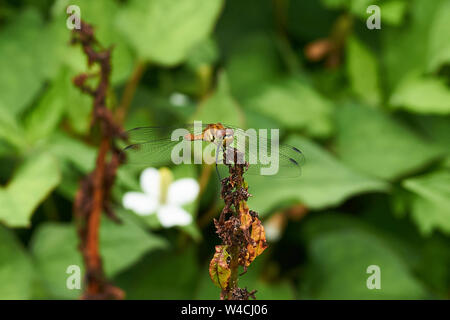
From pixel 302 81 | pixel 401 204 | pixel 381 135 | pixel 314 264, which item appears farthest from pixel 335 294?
pixel 302 81

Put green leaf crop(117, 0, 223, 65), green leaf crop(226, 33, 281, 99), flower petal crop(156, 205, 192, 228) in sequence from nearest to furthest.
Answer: flower petal crop(156, 205, 192, 228) < green leaf crop(117, 0, 223, 65) < green leaf crop(226, 33, 281, 99)

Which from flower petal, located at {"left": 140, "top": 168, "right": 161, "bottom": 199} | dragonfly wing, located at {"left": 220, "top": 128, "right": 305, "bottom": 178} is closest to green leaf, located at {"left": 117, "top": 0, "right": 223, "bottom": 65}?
flower petal, located at {"left": 140, "top": 168, "right": 161, "bottom": 199}

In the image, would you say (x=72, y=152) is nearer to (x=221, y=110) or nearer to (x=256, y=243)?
(x=221, y=110)

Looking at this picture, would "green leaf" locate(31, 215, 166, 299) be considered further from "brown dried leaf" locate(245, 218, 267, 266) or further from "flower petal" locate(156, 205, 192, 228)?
"brown dried leaf" locate(245, 218, 267, 266)

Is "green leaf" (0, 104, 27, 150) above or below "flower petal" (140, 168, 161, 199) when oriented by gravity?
above

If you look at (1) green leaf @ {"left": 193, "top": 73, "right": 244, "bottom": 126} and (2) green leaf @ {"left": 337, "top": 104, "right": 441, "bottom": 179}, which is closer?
(1) green leaf @ {"left": 193, "top": 73, "right": 244, "bottom": 126}

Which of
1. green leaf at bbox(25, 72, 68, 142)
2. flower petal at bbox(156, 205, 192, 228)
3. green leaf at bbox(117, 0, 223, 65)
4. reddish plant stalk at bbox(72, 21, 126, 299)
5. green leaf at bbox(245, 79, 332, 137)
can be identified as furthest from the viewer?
green leaf at bbox(245, 79, 332, 137)

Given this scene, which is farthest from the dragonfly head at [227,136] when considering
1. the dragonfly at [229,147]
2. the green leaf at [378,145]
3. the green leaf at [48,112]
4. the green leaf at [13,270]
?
the green leaf at [378,145]

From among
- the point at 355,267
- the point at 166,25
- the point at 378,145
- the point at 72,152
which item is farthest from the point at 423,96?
the point at 72,152
